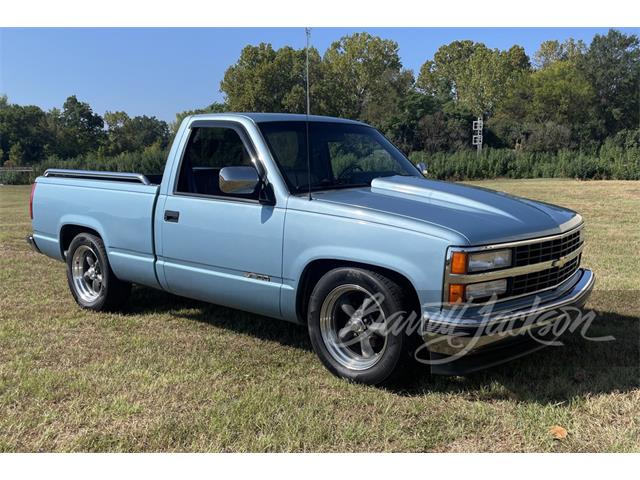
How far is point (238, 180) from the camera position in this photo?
4.18m

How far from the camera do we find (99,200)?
18.4ft

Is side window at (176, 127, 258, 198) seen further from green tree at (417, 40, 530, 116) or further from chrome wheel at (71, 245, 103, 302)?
green tree at (417, 40, 530, 116)

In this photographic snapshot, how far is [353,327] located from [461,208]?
1113 mm

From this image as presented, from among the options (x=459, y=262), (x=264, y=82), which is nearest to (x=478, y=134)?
(x=264, y=82)

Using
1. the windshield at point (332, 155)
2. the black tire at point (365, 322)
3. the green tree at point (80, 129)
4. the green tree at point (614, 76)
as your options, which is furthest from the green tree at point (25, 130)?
the green tree at point (614, 76)

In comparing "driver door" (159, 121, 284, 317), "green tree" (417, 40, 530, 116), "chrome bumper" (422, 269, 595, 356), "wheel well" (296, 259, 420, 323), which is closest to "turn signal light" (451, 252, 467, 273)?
"chrome bumper" (422, 269, 595, 356)

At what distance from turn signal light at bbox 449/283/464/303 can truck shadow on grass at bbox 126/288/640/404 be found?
2.28 ft

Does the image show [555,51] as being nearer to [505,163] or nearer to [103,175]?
[505,163]

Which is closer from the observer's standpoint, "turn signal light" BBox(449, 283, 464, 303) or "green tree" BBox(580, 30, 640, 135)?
"turn signal light" BBox(449, 283, 464, 303)

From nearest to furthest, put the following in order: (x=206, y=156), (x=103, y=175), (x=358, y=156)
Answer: (x=358, y=156)
(x=206, y=156)
(x=103, y=175)

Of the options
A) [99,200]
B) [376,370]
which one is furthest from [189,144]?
[376,370]

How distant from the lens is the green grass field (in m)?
3.27

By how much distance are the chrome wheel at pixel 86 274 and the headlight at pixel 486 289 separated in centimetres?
388

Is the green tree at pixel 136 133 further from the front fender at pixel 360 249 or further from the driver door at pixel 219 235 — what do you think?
the front fender at pixel 360 249
